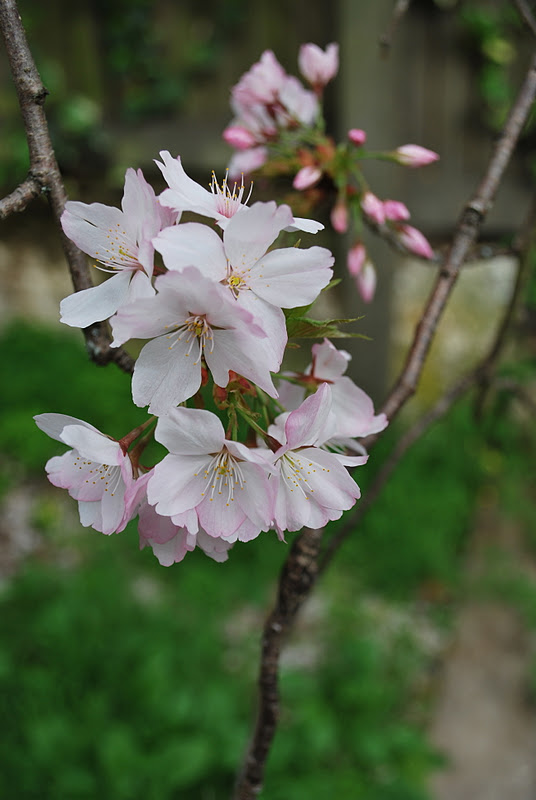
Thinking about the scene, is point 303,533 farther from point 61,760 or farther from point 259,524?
point 61,760

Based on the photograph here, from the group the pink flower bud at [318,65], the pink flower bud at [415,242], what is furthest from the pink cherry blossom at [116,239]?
the pink flower bud at [318,65]

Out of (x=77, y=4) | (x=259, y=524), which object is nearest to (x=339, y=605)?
(x=259, y=524)

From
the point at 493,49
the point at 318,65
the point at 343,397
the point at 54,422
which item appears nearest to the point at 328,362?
the point at 343,397

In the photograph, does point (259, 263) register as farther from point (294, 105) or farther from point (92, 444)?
point (294, 105)

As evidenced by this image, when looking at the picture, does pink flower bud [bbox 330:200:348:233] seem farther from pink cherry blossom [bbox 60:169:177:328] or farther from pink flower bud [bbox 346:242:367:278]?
pink cherry blossom [bbox 60:169:177:328]

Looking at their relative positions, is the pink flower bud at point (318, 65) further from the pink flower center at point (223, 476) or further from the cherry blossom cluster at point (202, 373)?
the pink flower center at point (223, 476)

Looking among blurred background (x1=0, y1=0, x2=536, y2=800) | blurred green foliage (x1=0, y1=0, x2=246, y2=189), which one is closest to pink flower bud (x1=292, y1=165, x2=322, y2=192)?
blurred background (x1=0, y1=0, x2=536, y2=800)
